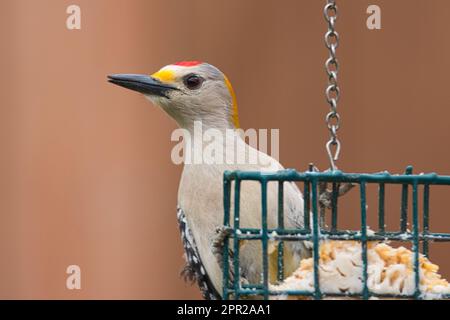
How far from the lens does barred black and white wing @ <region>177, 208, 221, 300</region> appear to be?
495cm

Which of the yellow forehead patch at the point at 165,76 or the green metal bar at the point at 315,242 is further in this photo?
the yellow forehead patch at the point at 165,76

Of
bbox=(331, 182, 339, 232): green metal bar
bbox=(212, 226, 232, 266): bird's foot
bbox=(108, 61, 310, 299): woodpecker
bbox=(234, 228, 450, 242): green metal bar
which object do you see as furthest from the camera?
bbox=(108, 61, 310, 299): woodpecker

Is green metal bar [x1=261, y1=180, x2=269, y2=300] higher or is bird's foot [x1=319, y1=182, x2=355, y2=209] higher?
bird's foot [x1=319, y1=182, x2=355, y2=209]

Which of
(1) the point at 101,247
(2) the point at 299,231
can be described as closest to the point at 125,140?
(1) the point at 101,247

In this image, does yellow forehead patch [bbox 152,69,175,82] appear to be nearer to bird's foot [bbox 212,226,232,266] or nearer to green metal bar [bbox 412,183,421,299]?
bird's foot [bbox 212,226,232,266]

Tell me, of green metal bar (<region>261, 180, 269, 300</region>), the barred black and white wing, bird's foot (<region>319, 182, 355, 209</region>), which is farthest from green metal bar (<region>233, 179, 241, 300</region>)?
the barred black and white wing

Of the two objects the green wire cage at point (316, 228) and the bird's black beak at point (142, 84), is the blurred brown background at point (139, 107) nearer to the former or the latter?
the bird's black beak at point (142, 84)

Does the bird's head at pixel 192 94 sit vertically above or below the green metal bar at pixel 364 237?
above

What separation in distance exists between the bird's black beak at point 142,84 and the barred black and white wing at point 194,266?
65cm

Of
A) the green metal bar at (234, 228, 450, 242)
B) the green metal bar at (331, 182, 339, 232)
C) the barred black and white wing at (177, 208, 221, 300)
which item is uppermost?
the green metal bar at (331, 182, 339, 232)

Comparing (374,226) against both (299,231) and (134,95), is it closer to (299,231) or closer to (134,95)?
(134,95)

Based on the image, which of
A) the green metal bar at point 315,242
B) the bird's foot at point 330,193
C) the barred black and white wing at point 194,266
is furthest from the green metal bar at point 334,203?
the barred black and white wing at point 194,266

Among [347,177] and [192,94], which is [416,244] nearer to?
[347,177]

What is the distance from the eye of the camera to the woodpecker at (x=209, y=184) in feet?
15.5
